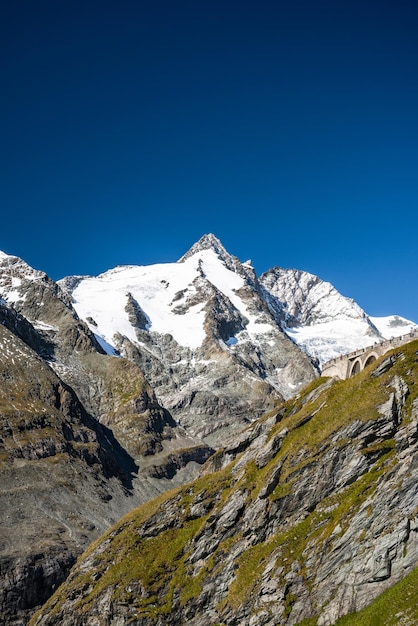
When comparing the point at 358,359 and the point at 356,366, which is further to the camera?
the point at 356,366

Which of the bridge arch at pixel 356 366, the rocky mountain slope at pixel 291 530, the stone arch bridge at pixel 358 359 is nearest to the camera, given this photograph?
the rocky mountain slope at pixel 291 530

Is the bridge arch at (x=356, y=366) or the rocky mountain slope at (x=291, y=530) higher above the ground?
the bridge arch at (x=356, y=366)

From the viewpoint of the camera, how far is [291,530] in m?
58.9

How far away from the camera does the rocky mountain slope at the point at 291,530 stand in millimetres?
48344

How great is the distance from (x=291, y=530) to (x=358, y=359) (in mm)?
40201

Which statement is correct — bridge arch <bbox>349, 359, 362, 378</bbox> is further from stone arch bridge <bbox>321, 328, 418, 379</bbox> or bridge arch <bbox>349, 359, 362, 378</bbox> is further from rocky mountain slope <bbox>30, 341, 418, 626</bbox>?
rocky mountain slope <bbox>30, 341, 418, 626</bbox>

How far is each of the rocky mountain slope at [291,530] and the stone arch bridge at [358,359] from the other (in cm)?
1145

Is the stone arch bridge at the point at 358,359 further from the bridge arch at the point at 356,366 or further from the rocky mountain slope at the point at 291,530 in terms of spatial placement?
the rocky mountain slope at the point at 291,530

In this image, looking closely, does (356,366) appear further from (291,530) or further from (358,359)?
(291,530)

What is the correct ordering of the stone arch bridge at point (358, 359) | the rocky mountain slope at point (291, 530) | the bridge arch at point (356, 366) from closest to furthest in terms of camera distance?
1. the rocky mountain slope at point (291, 530)
2. the stone arch bridge at point (358, 359)
3. the bridge arch at point (356, 366)

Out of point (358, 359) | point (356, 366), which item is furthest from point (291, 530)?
point (356, 366)

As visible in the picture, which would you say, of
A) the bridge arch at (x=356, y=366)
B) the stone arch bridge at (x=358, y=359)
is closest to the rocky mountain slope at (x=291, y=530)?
the stone arch bridge at (x=358, y=359)

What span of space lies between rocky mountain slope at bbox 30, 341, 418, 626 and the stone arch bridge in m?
11.4

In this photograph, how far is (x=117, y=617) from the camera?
74.1 metres
